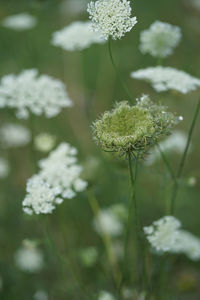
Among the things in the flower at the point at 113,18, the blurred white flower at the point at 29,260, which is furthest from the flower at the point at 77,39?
the blurred white flower at the point at 29,260

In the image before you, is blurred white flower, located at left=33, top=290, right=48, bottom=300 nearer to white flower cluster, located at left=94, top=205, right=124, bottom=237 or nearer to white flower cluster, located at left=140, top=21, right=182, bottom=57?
white flower cluster, located at left=94, top=205, right=124, bottom=237

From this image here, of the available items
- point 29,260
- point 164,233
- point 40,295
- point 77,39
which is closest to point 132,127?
point 164,233

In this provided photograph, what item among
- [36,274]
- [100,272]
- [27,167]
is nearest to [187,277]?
[100,272]

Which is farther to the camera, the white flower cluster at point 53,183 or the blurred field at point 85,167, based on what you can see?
the blurred field at point 85,167

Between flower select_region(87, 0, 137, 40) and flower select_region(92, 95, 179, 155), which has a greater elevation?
flower select_region(87, 0, 137, 40)

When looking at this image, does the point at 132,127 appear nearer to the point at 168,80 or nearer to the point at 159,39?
the point at 168,80

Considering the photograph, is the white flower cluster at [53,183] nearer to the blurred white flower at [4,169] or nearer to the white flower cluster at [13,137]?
the blurred white flower at [4,169]

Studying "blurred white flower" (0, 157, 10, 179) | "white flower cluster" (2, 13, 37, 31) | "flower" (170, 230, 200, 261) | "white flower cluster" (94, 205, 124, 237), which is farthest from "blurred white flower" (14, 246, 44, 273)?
→ "white flower cluster" (2, 13, 37, 31)
